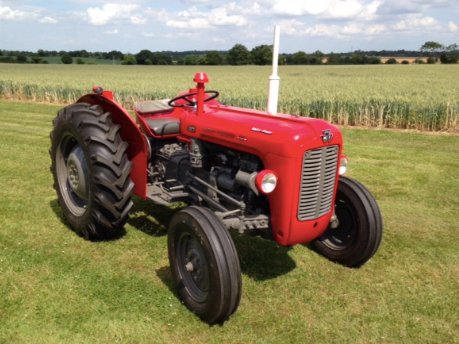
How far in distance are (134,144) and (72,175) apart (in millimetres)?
812

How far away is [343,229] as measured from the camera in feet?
12.9

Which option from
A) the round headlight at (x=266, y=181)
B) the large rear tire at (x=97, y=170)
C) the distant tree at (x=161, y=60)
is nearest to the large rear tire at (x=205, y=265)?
the round headlight at (x=266, y=181)

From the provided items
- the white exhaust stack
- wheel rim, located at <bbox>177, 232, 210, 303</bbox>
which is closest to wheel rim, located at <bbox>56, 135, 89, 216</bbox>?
wheel rim, located at <bbox>177, 232, 210, 303</bbox>

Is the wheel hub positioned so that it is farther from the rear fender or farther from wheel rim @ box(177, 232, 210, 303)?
wheel rim @ box(177, 232, 210, 303)

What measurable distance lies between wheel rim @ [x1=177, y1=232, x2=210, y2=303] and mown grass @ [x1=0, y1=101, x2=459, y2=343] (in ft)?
0.56

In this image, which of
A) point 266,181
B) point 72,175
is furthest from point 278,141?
point 72,175

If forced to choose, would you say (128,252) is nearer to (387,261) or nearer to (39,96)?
(387,261)

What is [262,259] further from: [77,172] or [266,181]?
[77,172]

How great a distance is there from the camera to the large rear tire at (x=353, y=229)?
3.62m

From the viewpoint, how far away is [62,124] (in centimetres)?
419

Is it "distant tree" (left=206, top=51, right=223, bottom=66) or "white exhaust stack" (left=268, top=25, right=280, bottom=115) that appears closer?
"white exhaust stack" (left=268, top=25, right=280, bottom=115)

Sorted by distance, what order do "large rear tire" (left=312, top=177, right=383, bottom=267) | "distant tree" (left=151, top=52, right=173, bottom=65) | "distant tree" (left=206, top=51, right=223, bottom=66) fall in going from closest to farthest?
"large rear tire" (left=312, top=177, right=383, bottom=267), "distant tree" (left=151, top=52, right=173, bottom=65), "distant tree" (left=206, top=51, right=223, bottom=66)

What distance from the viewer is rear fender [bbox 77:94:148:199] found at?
154 inches

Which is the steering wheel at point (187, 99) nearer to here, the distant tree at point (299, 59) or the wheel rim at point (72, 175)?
the wheel rim at point (72, 175)
